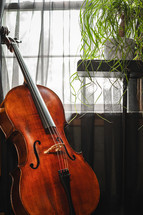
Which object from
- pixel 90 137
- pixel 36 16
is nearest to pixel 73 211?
pixel 90 137

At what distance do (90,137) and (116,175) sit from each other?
307 millimetres

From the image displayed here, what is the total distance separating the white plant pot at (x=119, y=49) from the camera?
113 centimetres

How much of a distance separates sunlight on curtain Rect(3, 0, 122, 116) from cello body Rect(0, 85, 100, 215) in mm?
409

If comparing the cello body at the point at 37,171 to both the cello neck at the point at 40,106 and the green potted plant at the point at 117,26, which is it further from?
the green potted plant at the point at 117,26

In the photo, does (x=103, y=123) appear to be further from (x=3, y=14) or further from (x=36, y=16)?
(x=3, y=14)

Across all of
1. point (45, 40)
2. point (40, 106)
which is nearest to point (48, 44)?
point (45, 40)

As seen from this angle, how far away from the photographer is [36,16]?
5.58ft

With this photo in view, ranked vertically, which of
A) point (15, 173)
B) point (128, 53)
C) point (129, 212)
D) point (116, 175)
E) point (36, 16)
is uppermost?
point (36, 16)

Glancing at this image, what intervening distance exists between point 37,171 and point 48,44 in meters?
0.95

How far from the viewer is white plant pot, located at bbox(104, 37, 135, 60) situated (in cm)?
113

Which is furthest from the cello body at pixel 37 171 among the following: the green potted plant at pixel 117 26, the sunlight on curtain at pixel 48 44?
the sunlight on curtain at pixel 48 44

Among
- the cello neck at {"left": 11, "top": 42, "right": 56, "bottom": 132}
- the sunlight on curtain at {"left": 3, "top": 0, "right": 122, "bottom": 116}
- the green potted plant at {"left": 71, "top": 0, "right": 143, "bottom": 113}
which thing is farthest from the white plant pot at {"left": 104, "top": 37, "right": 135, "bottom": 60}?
the sunlight on curtain at {"left": 3, "top": 0, "right": 122, "bottom": 116}

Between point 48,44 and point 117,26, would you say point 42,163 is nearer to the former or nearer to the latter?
point 117,26

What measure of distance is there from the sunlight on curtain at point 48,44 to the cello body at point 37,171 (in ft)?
1.34
